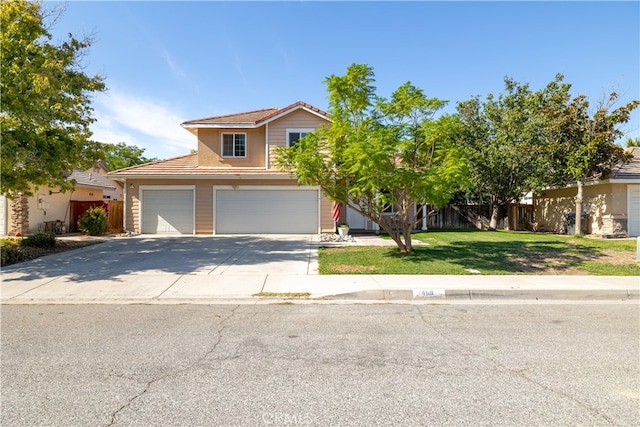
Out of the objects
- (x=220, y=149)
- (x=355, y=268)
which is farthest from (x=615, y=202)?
(x=220, y=149)

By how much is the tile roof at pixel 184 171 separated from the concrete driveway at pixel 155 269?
4239 millimetres

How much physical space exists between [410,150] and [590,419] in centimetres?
893

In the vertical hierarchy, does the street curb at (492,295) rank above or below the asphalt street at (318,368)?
above

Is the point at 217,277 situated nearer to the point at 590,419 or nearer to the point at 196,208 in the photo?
the point at 590,419

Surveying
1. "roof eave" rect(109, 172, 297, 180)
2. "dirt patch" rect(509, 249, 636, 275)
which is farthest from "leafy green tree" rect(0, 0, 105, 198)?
"dirt patch" rect(509, 249, 636, 275)

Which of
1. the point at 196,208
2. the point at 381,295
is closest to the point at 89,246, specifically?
the point at 196,208

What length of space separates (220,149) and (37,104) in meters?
9.38

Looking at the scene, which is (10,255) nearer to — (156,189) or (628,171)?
(156,189)

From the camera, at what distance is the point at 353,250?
1319 cm

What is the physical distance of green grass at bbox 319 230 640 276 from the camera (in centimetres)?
977

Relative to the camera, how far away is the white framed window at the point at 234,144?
777 inches

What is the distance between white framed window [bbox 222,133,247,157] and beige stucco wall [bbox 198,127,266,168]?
0.16m

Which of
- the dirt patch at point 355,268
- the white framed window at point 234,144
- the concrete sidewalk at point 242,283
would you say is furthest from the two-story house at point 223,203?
the dirt patch at point 355,268

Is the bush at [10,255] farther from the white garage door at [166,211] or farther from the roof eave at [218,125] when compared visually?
the roof eave at [218,125]
